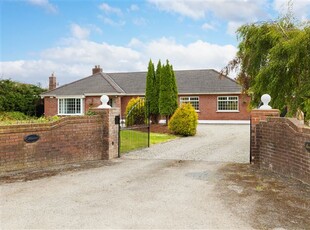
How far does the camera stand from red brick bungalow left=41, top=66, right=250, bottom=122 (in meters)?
30.9

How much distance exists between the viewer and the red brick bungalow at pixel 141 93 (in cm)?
3092

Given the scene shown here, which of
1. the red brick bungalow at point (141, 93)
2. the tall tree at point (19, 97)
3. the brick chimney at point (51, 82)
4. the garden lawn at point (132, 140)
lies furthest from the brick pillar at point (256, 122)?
the brick chimney at point (51, 82)

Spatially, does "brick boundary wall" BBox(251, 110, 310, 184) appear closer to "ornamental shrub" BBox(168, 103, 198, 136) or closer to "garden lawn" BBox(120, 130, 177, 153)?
Result: "garden lawn" BBox(120, 130, 177, 153)

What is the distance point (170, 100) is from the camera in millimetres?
23875

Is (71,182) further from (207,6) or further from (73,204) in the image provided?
(207,6)

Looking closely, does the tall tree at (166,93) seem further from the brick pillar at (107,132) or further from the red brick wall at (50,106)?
the red brick wall at (50,106)

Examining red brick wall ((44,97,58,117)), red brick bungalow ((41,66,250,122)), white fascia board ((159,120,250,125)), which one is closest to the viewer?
white fascia board ((159,120,250,125))

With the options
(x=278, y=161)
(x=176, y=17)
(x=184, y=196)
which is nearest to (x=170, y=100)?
(x=176, y=17)

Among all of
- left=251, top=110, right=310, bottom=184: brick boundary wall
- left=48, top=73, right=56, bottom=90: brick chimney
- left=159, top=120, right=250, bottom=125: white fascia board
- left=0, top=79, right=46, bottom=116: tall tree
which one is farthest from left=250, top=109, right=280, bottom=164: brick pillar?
left=48, top=73, right=56, bottom=90: brick chimney

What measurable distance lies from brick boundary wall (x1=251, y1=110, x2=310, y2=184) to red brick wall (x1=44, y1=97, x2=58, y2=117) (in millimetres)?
28176

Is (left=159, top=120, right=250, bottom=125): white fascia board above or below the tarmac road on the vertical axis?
above

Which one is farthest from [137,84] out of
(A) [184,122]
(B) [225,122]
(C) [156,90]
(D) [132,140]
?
(D) [132,140]

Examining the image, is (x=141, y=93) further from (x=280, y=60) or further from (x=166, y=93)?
(x=280, y=60)

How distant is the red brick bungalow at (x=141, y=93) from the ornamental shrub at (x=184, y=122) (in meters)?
10.1
